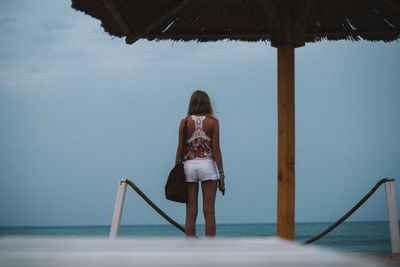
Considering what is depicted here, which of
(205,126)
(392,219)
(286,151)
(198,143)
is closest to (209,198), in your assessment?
(198,143)

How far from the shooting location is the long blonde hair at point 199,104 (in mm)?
4633

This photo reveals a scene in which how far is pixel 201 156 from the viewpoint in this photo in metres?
4.59

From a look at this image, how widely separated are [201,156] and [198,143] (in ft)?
0.36

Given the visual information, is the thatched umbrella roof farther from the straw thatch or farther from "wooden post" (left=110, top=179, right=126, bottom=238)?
"wooden post" (left=110, top=179, right=126, bottom=238)

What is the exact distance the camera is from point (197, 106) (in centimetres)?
463

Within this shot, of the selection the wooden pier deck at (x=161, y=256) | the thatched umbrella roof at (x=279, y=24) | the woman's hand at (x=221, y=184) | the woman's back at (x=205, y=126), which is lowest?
the wooden pier deck at (x=161, y=256)

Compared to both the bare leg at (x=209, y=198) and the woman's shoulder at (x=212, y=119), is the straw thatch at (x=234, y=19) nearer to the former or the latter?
the woman's shoulder at (x=212, y=119)

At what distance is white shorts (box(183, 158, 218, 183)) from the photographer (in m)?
4.49

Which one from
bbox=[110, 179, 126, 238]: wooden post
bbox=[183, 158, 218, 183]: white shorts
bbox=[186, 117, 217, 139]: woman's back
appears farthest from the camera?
bbox=[110, 179, 126, 238]: wooden post

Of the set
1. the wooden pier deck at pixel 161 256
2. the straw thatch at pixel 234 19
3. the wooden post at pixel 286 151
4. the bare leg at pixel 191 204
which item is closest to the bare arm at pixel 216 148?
the bare leg at pixel 191 204

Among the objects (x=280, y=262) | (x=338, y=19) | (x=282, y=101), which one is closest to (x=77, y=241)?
(x=280, y=262)

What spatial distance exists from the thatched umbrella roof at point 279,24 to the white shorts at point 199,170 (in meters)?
0.57

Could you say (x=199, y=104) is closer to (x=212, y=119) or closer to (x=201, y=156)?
(x=212, y=119)

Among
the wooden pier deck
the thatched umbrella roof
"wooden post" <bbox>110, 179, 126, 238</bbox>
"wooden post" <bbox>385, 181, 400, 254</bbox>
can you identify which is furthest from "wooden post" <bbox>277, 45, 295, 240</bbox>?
the wooden pier deck
